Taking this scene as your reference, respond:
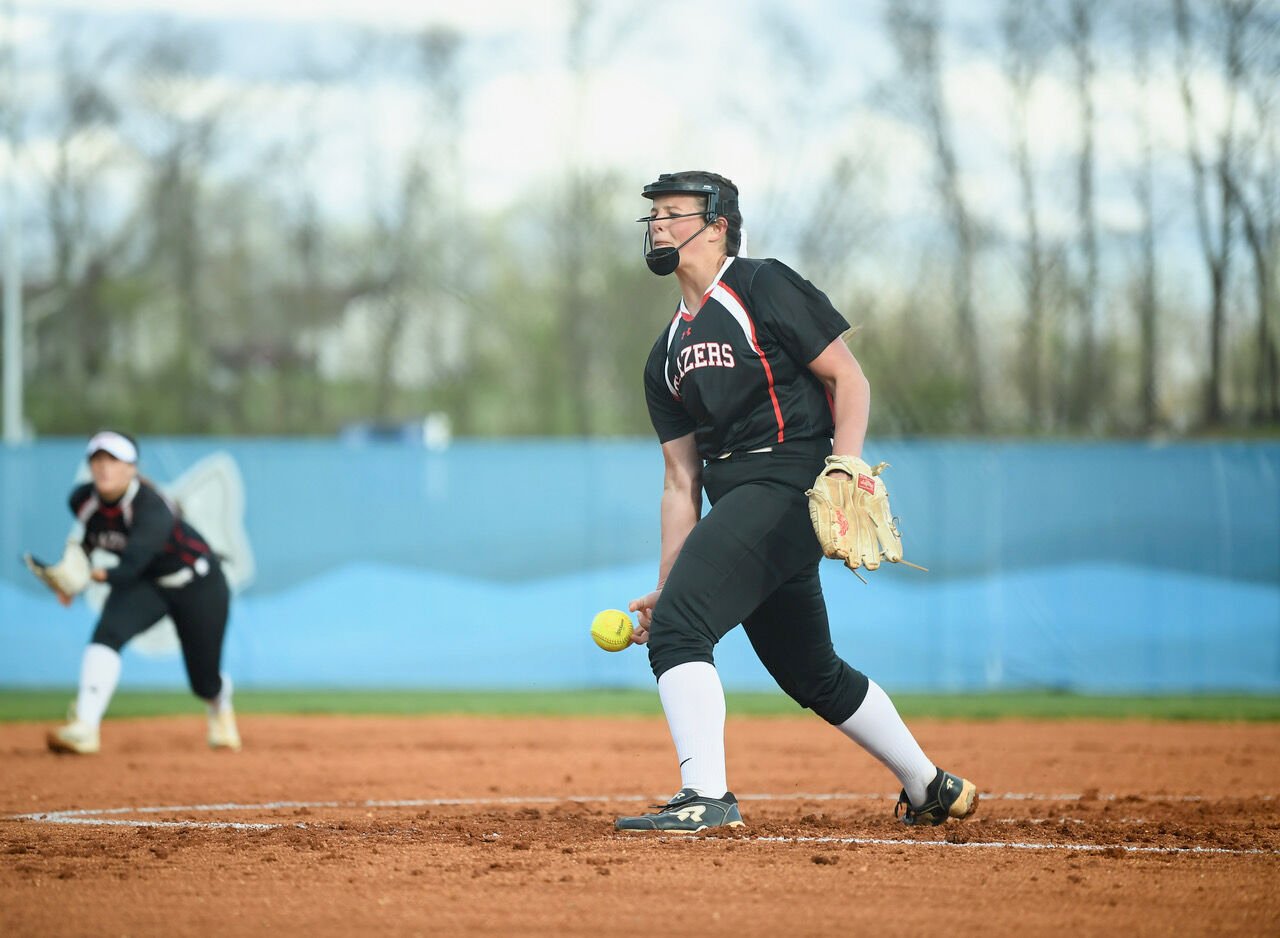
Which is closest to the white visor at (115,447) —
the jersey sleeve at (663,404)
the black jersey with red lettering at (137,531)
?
the black jersey with red lettering at (137,531)

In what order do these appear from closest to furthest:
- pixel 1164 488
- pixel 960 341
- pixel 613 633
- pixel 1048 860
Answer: pixel 1048 860, pixel 613 633, pixel 1164 488, pixel 960 341

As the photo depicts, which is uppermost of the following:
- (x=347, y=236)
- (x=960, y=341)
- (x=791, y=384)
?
(x=347, y=236)

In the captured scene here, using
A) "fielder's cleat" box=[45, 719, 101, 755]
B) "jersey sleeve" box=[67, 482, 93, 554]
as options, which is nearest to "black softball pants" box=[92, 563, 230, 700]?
"jersey sleeve" box=[67, 482, 93, 554]

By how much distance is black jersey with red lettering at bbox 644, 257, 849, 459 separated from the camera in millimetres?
5035

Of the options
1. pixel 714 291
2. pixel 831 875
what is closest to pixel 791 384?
pixel 714 291

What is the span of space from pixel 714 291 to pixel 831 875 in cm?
193

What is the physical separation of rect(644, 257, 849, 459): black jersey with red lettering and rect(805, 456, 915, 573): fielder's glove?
11.0 inches

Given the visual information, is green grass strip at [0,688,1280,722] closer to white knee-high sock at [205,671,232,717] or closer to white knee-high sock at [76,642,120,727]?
white knee-high sock at [205,671,232,717]

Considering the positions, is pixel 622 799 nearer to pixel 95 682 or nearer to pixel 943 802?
pixel 943 802

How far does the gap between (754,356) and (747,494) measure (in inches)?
17.8

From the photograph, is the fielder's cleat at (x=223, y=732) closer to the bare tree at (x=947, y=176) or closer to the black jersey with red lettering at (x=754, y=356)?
the black jersey with red lettering at (x=754, y=356)

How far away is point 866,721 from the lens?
210 inches

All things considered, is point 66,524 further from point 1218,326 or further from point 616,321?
point 1218,326

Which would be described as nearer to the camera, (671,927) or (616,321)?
(671,927)
